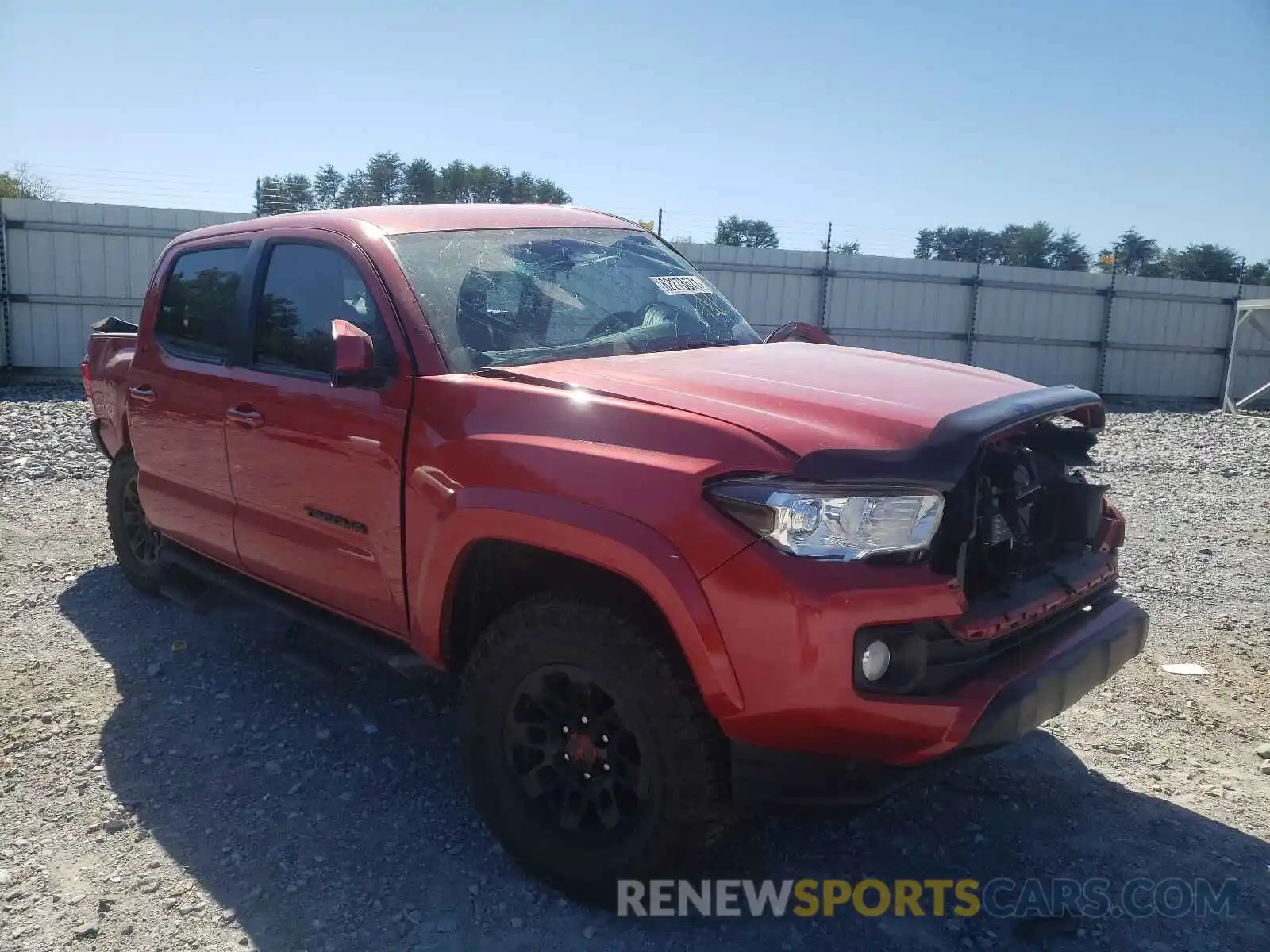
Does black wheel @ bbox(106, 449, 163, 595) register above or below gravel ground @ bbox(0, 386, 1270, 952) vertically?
above

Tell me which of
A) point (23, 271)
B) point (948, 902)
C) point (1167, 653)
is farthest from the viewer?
point (23, 271)

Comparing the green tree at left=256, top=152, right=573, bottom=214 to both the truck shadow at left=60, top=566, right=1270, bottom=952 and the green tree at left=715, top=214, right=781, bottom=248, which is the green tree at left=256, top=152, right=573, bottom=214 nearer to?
the green tree at left=715, top=214, right=781, bottom=248

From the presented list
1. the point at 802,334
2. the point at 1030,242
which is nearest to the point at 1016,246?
the point at 1030,242

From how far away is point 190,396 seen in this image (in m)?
4.28

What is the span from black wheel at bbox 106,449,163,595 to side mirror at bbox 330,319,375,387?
268 cm

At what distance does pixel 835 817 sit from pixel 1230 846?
158cm

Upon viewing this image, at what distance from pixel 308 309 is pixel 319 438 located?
0.59m

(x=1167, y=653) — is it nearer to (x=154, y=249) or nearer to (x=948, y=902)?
(x=948, y=902)

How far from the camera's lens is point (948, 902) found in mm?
2939

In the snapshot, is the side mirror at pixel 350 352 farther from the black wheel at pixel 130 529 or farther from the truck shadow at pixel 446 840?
the black wheel at pixel 130 529

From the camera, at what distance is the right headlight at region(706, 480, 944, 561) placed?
94.3 inches

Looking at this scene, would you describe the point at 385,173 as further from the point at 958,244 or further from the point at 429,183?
the point at 958,244

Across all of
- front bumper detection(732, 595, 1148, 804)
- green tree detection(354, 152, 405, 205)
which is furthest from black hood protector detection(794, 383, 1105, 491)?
green tree detection(354, 152, 405, 205)

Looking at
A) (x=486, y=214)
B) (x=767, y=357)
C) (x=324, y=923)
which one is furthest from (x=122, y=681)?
(x=767, y=357)
